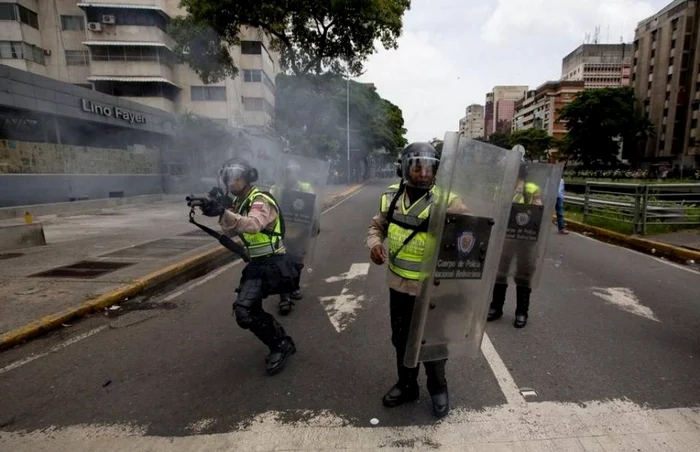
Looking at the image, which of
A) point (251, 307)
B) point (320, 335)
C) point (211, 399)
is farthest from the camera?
point (320, 335)

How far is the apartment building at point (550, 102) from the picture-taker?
68812 mm

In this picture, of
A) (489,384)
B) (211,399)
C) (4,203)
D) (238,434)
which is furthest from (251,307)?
(4,203)

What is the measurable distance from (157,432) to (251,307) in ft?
2.87

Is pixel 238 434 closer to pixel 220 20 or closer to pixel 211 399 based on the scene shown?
pixel 211 399

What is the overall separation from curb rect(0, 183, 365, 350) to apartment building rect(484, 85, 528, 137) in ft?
335

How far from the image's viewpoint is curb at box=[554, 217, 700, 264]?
6.12 metres

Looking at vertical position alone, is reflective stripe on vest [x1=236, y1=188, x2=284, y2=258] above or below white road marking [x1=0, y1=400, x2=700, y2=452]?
above

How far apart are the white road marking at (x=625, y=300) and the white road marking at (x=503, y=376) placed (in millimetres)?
1796

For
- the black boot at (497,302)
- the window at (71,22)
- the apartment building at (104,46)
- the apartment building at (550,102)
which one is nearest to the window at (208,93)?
the apartment building at (104,46)

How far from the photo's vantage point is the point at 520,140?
48.5m

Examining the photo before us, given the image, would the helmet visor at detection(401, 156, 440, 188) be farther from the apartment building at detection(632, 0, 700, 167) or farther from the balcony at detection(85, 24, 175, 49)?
the apartment building at detection(632, 0, 700, 167)

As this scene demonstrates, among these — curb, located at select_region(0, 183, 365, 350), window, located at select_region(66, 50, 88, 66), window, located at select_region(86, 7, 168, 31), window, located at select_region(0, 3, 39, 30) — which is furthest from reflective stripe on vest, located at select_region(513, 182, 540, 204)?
window, located at select_region(66, 50, 88, 66)

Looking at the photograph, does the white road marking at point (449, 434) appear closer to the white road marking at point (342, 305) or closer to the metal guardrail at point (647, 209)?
the white road marking at point (342, 305)

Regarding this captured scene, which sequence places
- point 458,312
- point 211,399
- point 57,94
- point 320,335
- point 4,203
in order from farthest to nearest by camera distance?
point 57,94
point 4,203
point 320,335
point 211,399
point 458,312
